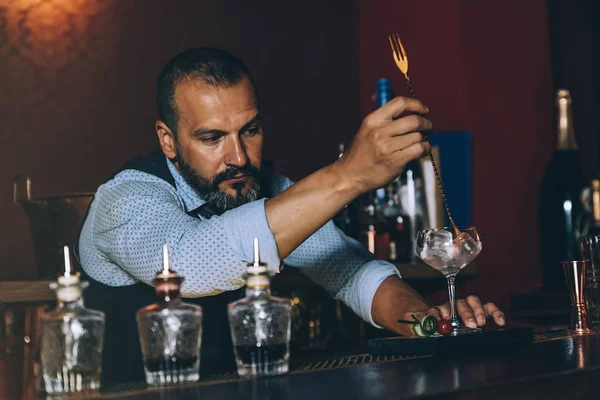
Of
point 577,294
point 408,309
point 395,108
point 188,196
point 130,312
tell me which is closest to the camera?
point 395,108

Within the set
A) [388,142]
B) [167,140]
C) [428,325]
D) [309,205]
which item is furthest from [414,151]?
[167,140]

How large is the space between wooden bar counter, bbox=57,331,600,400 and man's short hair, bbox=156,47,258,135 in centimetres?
97

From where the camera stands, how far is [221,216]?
1454 mm

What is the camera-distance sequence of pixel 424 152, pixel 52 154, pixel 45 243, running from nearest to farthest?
pixel 424 152, pixel 45 243, pixel 52 154

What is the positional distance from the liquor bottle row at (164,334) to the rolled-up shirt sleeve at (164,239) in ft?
0.48

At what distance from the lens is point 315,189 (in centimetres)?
138

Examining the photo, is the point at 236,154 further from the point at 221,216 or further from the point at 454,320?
the point at 454,320

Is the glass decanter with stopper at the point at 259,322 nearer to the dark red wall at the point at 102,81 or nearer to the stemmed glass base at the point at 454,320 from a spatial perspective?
the stemmed glass base at the point at 454,320

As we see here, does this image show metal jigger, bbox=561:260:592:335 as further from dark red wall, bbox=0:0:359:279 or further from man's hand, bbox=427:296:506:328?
dark red wall, bbox=0:0:359:279

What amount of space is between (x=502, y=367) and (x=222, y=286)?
548 millimetres

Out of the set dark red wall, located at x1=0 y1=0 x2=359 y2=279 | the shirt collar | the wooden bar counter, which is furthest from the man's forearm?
dark red wall, located at x1=0 y1=0 x2=359 y2=279

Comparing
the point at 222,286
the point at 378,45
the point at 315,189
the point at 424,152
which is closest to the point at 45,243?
the point at 222,286

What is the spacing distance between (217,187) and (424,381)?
1151mm

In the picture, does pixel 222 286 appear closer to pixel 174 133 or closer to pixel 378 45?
pixel 174 133
